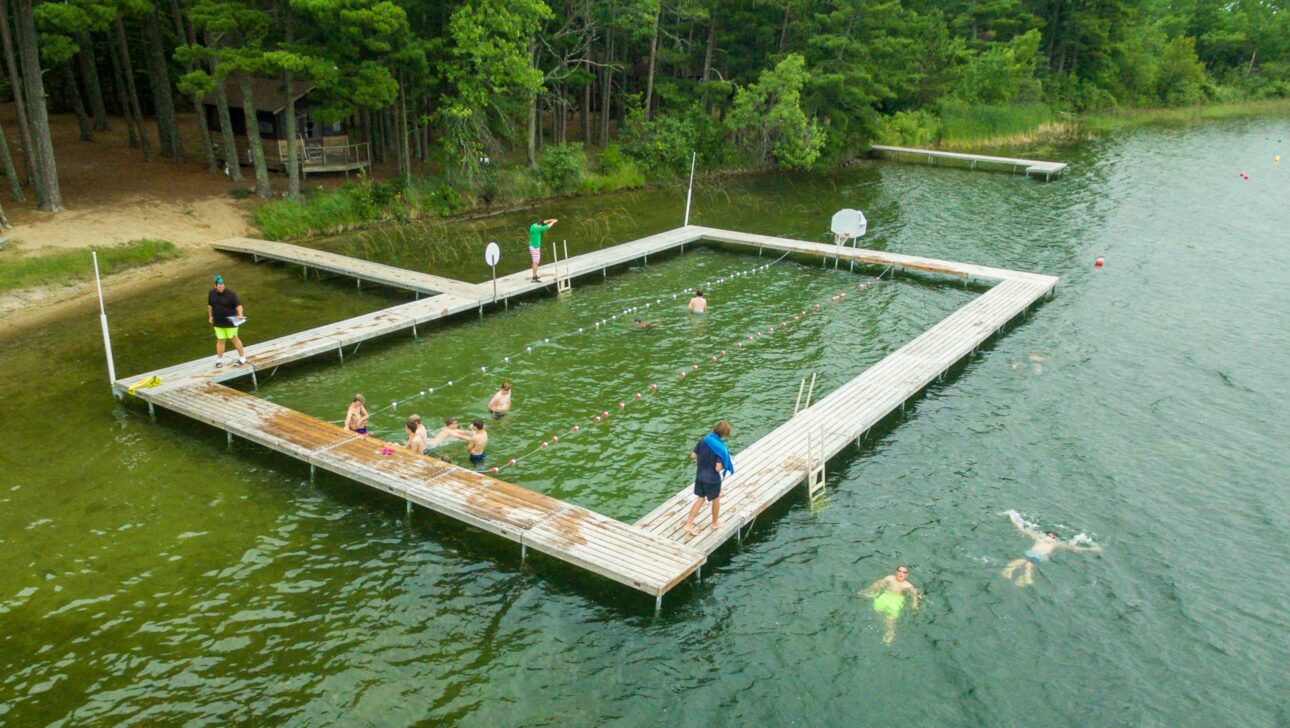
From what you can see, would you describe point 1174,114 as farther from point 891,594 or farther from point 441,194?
point 891,594

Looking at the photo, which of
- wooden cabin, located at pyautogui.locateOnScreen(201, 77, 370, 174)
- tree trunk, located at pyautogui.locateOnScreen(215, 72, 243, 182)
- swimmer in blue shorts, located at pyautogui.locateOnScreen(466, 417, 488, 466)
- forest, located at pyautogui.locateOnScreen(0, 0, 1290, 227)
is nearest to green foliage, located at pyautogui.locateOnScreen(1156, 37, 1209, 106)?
forest, located at pyautogui.locateOnScreen(0, 0, 1290, 227)

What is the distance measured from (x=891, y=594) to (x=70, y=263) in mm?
24139

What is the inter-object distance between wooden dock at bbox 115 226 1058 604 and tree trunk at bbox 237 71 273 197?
6.49 meters

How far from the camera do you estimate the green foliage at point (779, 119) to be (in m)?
40.8

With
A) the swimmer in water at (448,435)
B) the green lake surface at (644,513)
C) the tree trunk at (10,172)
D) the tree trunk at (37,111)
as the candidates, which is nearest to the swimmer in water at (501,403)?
the green lake surface at (644,513)

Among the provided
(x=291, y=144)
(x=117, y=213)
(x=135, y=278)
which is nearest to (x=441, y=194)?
(x=291, y=144)

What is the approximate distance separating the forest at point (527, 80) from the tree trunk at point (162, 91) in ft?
0.30

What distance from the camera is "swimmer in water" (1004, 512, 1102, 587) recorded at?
1250 cm

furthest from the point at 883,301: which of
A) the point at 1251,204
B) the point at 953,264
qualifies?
the point at 1251,204

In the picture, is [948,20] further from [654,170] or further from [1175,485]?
[1175,485]

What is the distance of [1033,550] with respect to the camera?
42.8ft

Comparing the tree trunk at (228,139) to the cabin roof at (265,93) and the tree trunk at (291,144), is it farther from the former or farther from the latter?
the tree trunk at (291,144)

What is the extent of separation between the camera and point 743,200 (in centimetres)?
3962

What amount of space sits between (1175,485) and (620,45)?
3975cm
